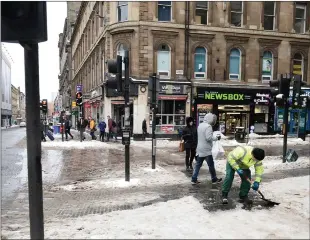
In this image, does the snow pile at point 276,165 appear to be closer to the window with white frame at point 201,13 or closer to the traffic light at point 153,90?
the traffic light at point 153,90

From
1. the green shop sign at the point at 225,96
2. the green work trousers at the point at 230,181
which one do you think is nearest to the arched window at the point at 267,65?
the green shop sign at the point at 225,96

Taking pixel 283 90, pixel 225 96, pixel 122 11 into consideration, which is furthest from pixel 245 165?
pixel 122 11

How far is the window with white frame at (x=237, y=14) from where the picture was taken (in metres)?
25.4

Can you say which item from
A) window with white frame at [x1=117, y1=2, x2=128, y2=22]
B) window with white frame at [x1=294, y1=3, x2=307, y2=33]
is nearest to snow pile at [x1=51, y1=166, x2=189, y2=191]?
window with white frame at [x1=117, y1=2, x2=128, y2=22]

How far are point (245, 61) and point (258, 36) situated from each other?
7.42 ft

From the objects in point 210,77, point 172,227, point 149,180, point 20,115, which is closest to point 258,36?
point 210,77

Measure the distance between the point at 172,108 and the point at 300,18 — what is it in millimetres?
13240

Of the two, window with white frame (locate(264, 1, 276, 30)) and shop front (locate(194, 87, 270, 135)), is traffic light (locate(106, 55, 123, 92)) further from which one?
window with white frame (locate(264, 1, 276, 30))

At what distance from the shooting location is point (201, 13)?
81.1ft

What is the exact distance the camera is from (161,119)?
79.3ft

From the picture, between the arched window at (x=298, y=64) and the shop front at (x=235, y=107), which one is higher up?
the arched window at (x=298, y=64)

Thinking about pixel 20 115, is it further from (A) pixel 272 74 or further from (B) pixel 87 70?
(A) pixel 272 74

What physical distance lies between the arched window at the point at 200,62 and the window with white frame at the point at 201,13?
207cm

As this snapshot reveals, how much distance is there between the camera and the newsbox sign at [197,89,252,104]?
24.8m
